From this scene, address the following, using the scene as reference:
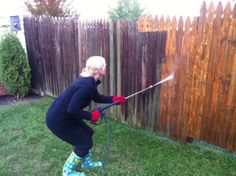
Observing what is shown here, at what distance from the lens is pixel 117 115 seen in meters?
5.23

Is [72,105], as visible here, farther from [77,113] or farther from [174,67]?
[174,67]

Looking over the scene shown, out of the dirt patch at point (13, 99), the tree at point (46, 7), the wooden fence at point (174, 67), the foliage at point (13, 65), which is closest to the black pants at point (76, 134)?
the wooden fence at point (174, 67)

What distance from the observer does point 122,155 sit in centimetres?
389

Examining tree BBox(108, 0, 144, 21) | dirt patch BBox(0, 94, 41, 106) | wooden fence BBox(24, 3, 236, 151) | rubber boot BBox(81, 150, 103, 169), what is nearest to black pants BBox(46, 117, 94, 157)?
rubber boot BBox(81, 150, 103, 169)

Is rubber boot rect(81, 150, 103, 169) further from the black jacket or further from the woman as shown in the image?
the black jacket

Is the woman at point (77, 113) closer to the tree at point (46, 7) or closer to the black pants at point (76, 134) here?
the black pants at point (76, 134)

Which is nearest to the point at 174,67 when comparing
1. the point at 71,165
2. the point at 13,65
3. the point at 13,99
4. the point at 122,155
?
the point at 122,155

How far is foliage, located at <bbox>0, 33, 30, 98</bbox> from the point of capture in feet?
21.4

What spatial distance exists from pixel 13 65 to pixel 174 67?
4.59m

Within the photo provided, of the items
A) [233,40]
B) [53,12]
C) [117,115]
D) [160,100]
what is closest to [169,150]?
[160,100]

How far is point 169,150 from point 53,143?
2024 mm

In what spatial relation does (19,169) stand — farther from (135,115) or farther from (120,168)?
(135,115)

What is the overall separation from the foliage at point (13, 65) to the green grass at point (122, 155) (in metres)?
1.99

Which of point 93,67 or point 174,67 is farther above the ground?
point 93,67
